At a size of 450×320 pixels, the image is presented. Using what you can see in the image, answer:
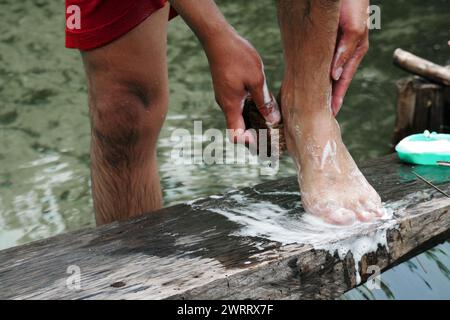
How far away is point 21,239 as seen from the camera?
3.32m

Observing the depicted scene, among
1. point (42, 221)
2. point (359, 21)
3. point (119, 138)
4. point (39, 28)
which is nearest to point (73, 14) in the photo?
point (119, 138)

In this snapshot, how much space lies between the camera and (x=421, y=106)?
4062 millimetres

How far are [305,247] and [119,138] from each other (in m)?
0.88

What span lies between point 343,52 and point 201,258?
747 mm

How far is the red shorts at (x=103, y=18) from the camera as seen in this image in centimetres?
239

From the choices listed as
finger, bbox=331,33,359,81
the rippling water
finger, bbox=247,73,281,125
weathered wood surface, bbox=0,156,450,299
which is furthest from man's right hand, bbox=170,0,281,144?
the rippling water

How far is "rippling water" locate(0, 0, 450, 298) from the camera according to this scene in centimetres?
346

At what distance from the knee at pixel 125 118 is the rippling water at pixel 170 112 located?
2.85 feet

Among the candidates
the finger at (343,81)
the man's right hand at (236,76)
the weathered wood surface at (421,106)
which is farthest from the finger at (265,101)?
the weathered wood surface at (421,106)

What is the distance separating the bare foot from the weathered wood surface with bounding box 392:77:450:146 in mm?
1950

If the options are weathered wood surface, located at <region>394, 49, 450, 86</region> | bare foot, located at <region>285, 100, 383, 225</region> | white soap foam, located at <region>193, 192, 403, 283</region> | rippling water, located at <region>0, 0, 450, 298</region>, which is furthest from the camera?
weathered wood surface, located at <region>394, 49, 450, 86</region>

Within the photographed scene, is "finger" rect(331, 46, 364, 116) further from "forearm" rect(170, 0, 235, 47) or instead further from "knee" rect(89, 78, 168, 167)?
"knee" rect(89, 78, 168, 167)

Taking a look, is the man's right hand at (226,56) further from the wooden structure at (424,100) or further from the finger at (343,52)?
the wooden structure at (424,100)

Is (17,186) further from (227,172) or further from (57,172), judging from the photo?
(227,172)
